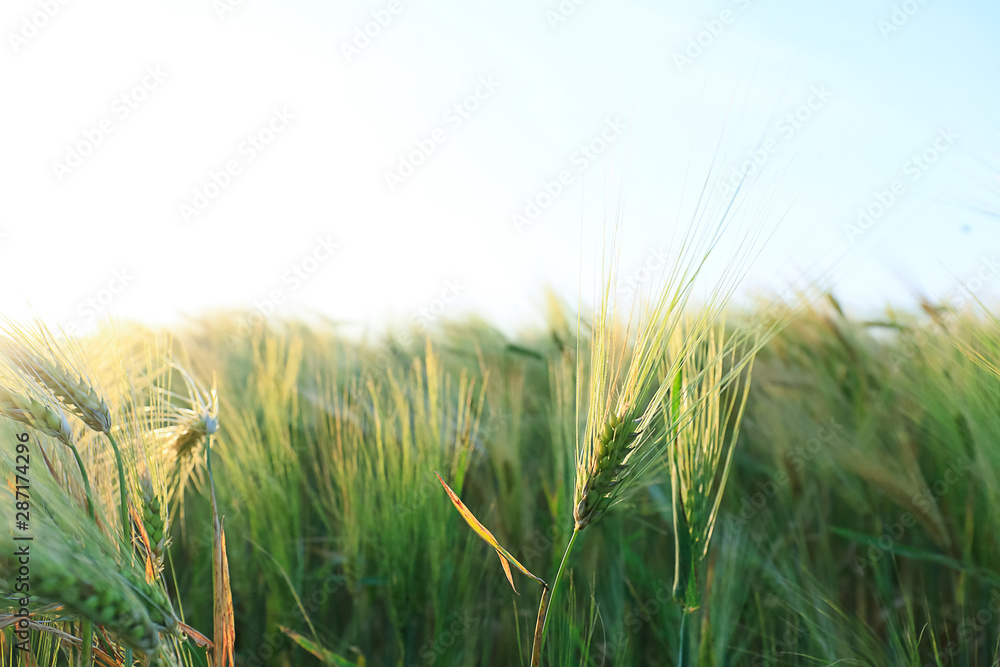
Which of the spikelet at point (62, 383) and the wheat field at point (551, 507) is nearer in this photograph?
the spikelet at point (62, 383)

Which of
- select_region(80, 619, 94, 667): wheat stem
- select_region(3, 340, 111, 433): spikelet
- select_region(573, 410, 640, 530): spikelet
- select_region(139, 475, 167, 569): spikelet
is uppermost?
select_region(3, 340, 111, 433): spikelet

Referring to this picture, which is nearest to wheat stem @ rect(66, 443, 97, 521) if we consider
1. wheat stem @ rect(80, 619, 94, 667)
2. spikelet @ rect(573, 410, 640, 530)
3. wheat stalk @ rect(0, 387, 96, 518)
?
wheat stalk @ rect(0, 387, 96, 518)

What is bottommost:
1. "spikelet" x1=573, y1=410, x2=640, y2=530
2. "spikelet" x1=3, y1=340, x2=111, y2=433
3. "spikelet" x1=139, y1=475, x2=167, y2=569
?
"spikelet" x1=139, y1=475, x2=167, y2=569

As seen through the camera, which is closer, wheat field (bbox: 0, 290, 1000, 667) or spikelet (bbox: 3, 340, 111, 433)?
spikelet (bbox: 3, 340, 111, 433)

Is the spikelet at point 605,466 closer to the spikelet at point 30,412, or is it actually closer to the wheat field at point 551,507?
the wheat field at point 551,507

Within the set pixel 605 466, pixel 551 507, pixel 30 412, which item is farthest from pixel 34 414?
pixel 551 507

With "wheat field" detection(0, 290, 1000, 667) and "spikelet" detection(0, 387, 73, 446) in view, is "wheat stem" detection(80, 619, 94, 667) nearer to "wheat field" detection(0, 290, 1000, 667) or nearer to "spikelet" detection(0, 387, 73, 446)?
"wheat field" detection(0, 290, 1000, 667)

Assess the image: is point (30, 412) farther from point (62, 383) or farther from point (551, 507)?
point (551, 507)

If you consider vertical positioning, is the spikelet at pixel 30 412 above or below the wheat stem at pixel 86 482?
above

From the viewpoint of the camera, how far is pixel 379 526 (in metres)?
1.14

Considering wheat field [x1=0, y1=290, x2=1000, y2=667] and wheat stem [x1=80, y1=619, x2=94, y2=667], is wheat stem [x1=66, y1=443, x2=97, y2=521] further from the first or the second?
wheat stem [x1=80, y1=619, x2=94, y2=667]

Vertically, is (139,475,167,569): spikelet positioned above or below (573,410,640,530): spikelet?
below

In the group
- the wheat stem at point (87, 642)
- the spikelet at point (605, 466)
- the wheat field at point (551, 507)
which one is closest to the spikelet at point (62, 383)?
the wheat field at point (551, 507)

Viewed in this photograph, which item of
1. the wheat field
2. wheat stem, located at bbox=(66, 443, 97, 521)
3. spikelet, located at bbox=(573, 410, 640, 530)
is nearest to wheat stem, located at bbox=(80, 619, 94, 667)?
the wheat field
